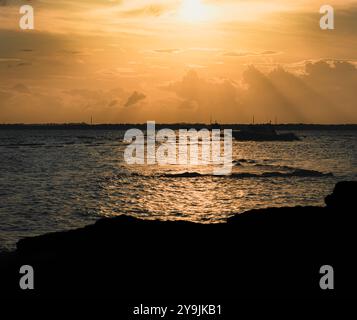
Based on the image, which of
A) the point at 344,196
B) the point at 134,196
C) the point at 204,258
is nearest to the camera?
the point at 204,258

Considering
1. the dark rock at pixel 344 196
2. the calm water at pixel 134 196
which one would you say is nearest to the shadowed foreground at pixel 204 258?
the dark rock at pixel 344 196

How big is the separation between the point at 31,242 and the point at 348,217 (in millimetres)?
11269

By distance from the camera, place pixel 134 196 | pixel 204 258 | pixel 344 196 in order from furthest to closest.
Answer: pixel 134 196 → pixel 344 196 → pixel 204 258

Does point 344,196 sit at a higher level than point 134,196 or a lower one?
higher

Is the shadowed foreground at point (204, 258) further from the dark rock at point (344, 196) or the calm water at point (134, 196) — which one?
the calm water at point (134, 196)

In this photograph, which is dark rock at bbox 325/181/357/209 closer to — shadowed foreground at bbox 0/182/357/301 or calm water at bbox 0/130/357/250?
shadowed foreground at bbox 0/182/357/301

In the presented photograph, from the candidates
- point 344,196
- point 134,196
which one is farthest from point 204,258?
point 134,196

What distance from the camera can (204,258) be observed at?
49.8 ft

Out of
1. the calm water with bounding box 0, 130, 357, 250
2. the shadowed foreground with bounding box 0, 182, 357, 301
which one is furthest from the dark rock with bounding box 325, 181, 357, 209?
the calm water with bounding box 0, 130, 357, 250

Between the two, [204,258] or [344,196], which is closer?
[204,258]

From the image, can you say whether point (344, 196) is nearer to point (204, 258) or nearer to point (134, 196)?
point (204, 258)

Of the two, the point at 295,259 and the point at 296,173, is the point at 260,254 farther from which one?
the point at 296,173
